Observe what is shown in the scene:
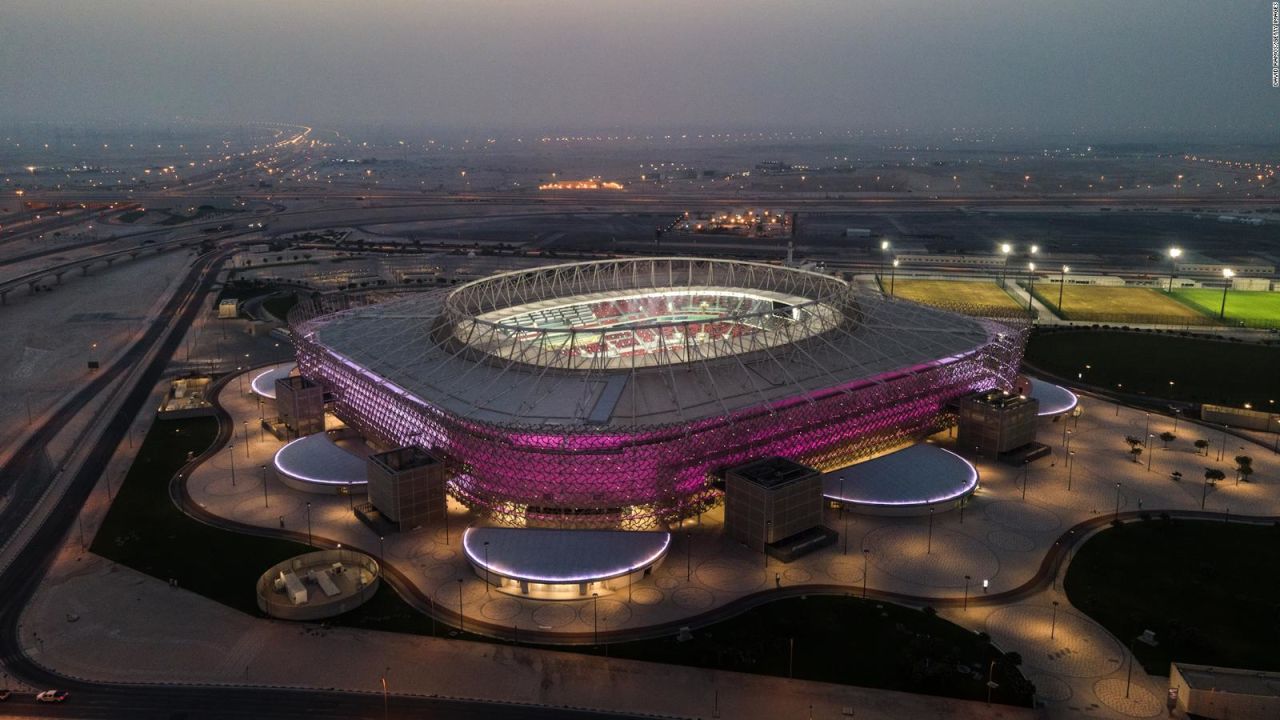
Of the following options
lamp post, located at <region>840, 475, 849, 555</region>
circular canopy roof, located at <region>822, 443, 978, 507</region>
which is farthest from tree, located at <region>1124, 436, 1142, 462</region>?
lamp post, located at <region>840, 475, 849, 555</region>

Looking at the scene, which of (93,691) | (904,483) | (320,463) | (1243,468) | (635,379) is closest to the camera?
(93,691)

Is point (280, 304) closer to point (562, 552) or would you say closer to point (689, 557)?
point (562, 552)

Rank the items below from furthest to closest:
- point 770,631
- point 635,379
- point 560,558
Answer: point 635,379
point 560,558
point 770,631

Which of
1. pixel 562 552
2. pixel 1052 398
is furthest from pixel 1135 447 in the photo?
pixel 562 552

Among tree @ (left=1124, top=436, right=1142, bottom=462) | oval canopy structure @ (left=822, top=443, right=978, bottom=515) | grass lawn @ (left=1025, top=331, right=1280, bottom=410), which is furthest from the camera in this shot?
grass lawn @ (left=1025, top=331, right=1280, bottom=410)

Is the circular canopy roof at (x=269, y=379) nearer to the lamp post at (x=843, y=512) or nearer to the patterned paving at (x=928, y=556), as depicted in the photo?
the lamp post at (x=843, y=512)

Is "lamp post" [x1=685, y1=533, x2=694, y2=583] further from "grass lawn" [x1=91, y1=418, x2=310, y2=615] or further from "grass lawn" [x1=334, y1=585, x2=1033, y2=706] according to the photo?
"grass lawn" [x1=91, y1=418, x2=310, y2=615]

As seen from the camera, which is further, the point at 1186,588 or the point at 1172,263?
the point at 1172,263
